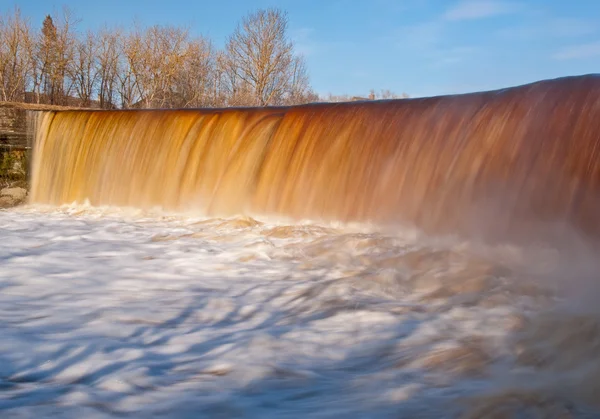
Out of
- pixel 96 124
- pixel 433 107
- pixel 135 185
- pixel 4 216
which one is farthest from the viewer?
pixel 96 124

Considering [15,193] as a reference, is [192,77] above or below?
above

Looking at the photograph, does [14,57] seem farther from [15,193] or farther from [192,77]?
[15,193]

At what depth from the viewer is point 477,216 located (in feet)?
15.3

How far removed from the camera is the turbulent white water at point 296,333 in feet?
6.07

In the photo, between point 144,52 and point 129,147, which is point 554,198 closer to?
point 129,147

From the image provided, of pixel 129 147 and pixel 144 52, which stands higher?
pixel 144 52

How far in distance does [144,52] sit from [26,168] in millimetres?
17681

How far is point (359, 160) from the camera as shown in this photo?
19.6 feet

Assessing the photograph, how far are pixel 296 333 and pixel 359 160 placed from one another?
3.56m

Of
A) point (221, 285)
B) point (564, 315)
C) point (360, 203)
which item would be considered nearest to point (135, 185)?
point (360, 203)

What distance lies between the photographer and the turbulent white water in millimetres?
1849

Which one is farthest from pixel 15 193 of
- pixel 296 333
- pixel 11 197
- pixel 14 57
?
pixel 14 57

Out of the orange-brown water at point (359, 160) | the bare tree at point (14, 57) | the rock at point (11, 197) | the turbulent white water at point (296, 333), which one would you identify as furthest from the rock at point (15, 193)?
the bare tree at point (14, 57)

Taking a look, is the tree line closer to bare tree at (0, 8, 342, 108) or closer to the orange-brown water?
bare tree at (0, 8, 342, 108)
